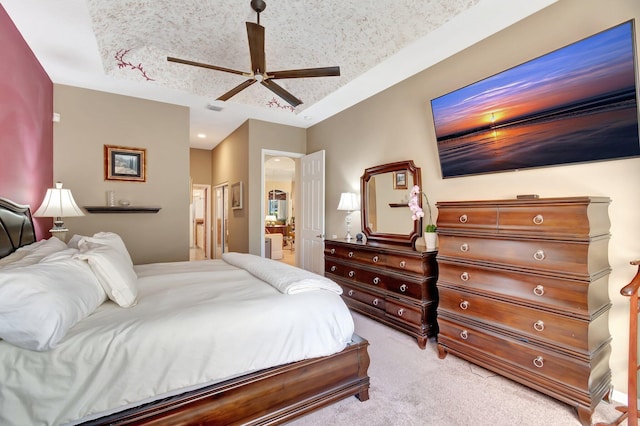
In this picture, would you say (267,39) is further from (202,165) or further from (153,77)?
(202,165)

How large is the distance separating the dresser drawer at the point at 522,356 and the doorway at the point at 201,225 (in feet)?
21.5

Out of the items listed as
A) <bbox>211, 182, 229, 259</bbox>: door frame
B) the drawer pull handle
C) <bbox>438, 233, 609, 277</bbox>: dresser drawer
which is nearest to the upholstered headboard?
<bbox>438, 233, 609, 277</bbox>: dresser drawer

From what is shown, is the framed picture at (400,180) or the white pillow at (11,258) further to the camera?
the framed picture at (400,180)

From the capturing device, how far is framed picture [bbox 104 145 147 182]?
12.5 feet

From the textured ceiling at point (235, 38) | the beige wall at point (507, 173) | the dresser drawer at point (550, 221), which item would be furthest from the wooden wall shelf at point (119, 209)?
the dresser drawer at point (550, 221)

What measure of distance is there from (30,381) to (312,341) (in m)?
1.22

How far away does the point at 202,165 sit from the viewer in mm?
7164

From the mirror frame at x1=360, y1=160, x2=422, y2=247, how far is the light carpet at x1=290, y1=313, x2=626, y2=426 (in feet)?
4.16

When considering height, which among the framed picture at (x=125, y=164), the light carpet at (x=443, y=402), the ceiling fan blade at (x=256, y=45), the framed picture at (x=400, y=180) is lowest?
the light carpet at (x=443, y=402)

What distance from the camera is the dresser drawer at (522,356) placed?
1733 mm

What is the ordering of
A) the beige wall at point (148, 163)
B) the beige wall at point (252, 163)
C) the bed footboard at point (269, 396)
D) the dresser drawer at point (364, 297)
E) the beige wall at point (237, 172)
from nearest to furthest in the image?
the bed footboard at point (269, 396) < the dresser drawer at point (364, 297) < the beige wall at point (148, 163) < the beige wall at point (252, 163) < the beige wall at point (237, 172)

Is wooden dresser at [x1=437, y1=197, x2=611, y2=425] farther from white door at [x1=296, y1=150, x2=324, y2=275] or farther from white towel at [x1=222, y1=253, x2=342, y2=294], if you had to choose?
white door at [x1=296, y1=150, x2=324, y2=275]

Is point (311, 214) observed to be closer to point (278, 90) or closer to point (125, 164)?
point (278, 90)

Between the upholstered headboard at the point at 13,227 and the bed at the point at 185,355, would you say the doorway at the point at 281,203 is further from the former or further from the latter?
the bed at the point at 185,355
